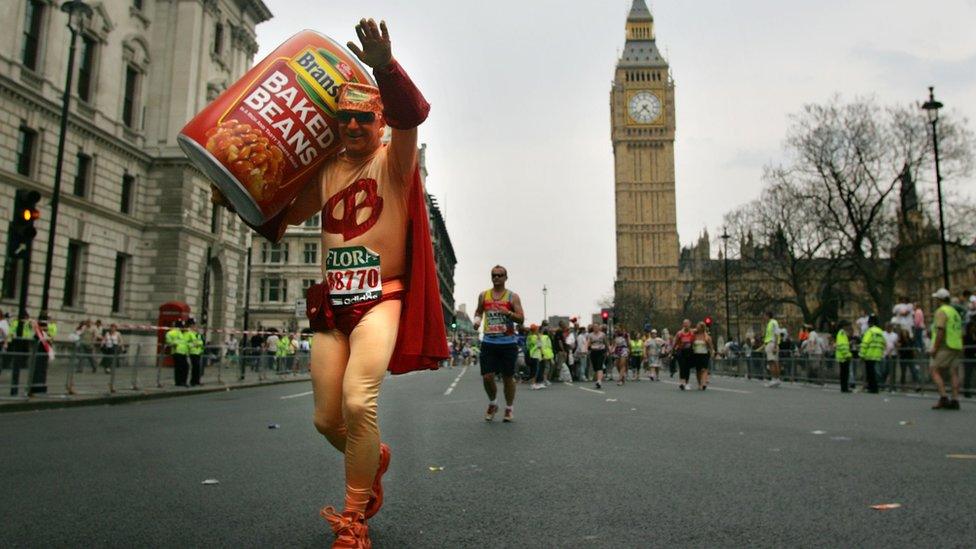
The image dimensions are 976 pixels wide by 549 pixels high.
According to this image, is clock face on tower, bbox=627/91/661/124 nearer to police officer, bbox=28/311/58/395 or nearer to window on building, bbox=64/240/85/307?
window on building, bbox=64/240/85/307

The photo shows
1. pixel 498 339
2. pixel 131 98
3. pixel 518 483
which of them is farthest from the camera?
pixel 131 98

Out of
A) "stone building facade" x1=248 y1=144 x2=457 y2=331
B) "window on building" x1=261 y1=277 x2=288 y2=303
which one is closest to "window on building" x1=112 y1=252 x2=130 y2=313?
"stone building facade" x1=248 y1=144 x2=457 y2=331

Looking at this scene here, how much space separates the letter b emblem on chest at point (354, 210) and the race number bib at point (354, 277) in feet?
0.30

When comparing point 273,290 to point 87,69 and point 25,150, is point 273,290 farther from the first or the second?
point 25,150

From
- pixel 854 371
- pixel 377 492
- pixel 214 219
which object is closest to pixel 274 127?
pixel 377 492

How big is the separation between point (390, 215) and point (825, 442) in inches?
204

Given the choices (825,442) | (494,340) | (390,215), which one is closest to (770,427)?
(825,442)

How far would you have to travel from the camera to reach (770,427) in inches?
326

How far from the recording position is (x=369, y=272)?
3.42m

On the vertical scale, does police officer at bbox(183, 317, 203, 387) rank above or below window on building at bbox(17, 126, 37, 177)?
below

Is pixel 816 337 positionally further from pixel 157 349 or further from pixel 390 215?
pixel 390 215

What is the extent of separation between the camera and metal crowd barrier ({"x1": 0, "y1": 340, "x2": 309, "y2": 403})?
Answer: 1199cm

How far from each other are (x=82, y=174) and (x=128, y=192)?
3580 millimetres

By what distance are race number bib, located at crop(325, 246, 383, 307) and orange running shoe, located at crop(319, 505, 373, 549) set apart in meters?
0.92
